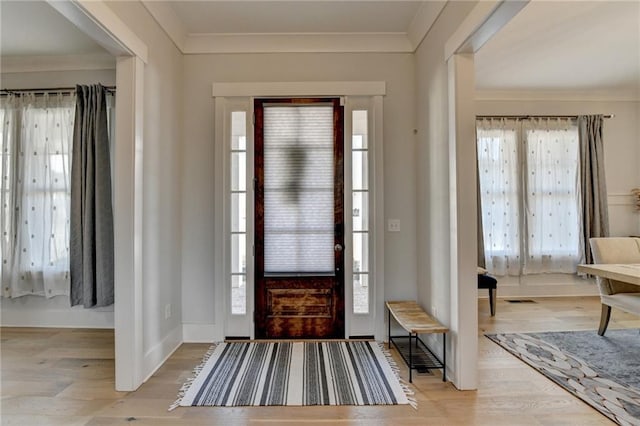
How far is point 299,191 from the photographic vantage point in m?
3.33

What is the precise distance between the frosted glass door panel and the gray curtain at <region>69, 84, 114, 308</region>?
1558mm

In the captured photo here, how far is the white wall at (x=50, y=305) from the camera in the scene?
11.9ft

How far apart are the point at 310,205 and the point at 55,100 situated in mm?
2884

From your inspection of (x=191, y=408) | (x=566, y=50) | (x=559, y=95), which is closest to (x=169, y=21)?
(x=191, y=408)

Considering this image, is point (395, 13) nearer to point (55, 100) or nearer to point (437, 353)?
point (437, 353)

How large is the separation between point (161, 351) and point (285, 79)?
268 centimetres

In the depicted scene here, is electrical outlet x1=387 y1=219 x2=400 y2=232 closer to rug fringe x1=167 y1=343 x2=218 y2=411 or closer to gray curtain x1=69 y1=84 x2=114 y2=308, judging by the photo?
rug fringe x1=167 y1=343 x2=218 y2=411

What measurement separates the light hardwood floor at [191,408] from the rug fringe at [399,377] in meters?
0.04

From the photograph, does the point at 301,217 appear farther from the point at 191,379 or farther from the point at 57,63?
the point at 57,63

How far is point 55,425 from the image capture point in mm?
1977

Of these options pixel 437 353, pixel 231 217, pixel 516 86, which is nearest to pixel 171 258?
pixel 231 217

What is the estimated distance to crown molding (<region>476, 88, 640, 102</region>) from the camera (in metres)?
4.74

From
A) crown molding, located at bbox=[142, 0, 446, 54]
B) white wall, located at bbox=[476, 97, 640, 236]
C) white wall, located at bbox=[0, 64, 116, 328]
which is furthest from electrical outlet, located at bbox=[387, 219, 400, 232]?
white wall, located at bbox=[476, 97, 640, 236]

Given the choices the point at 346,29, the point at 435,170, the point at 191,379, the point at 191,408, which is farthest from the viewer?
the point at 346,29
